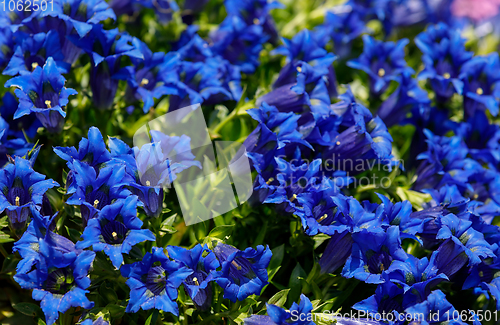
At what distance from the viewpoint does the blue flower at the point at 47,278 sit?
180 centimetres

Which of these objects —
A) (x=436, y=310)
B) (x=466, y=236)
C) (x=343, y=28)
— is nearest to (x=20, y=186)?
(x=436, y=310)

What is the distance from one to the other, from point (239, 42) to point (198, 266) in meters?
1.89

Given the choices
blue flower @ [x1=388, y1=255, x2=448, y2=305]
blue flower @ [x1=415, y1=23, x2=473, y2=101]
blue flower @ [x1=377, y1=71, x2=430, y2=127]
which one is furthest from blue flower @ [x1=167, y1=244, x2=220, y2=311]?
blue flower @ [x1=415, y1=23, x2=473, y2=101]

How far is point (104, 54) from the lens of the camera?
2521mm

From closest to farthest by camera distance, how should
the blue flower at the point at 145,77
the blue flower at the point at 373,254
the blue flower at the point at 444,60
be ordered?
the blue flower at the point at 373,254, the blue flower at the point at 145,77, the blue flower at the point at 444,60

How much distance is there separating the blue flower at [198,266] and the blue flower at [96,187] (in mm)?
358

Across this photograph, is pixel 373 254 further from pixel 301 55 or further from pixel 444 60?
pixel 444 60

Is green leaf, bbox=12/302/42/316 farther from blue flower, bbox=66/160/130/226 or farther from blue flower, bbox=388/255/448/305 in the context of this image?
blue flower, bbox=388/255/448/305

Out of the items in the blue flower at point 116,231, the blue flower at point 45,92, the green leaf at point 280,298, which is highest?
the blue flower at point 45,92

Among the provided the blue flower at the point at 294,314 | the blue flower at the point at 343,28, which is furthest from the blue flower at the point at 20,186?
the blue flower at the point at 343,28

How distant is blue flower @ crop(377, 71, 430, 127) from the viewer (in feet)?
9.93

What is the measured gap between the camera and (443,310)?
200 centimetres

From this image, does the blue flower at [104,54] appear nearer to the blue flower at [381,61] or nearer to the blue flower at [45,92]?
the blue flower at [45,92]

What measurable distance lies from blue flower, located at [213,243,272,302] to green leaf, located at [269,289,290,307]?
0.14m
